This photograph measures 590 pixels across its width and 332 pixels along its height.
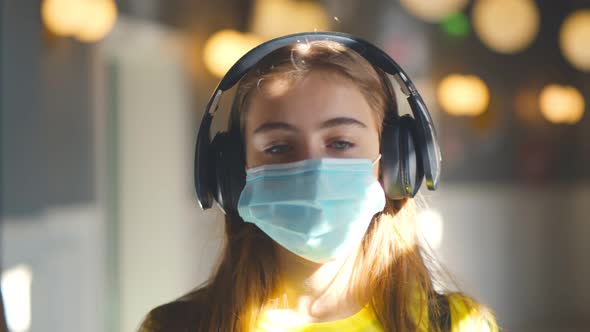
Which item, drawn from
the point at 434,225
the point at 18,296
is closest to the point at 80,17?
the point at 18,296

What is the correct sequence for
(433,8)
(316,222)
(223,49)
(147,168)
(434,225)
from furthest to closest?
(433,8)
(434,225)
(223,49)
(147,168)
(316,222)

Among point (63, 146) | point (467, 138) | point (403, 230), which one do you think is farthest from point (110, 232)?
point (403, 230)

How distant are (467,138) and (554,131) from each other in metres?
0.72

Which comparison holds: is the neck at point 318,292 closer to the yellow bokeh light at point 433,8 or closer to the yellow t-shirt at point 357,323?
the yellow t-shirt at point 357,323

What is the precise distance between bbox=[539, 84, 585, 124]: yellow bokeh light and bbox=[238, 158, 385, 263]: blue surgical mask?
14.7 ft

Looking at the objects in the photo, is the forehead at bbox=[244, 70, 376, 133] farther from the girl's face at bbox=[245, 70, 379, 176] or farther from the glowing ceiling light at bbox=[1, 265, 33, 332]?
the glowing ceiling light at bbox=[1, 265, 33, 332]

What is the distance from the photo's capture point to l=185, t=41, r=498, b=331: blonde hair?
1.18 m

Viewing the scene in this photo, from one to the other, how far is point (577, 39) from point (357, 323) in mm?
4753

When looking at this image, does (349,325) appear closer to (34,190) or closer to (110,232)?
(34,190)

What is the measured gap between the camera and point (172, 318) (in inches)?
47.1

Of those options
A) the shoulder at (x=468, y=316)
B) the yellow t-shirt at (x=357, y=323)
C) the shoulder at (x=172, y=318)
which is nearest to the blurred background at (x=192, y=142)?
the shoulder at (x=172, y=318)

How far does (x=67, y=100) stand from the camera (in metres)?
3.52

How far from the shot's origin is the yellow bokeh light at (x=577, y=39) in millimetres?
5207

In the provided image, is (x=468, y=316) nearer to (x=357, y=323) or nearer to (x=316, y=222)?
(x=357, y=323)
